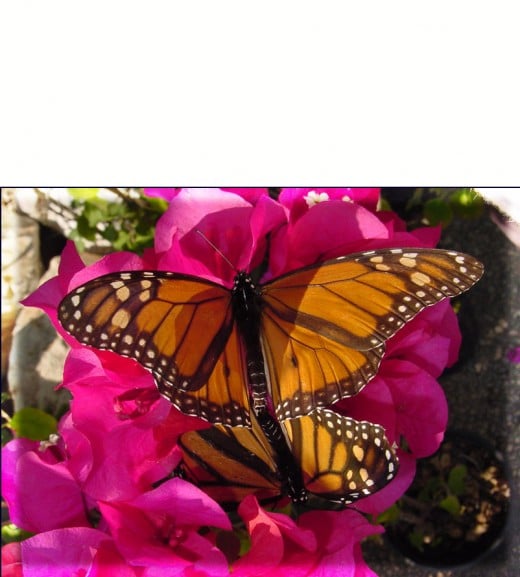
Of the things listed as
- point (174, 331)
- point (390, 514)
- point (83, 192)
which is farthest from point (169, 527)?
point (83, 192)

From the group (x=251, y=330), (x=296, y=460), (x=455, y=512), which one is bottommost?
(x=455, y=512)

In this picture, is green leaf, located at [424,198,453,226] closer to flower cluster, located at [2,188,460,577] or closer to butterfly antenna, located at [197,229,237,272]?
flower cluster, located at [2,188,460,577]

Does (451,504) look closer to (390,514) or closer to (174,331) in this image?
(390,514)

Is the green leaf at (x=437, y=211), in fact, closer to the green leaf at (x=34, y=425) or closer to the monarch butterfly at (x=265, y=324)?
the monarch butterfly at (x=265, y=324)
